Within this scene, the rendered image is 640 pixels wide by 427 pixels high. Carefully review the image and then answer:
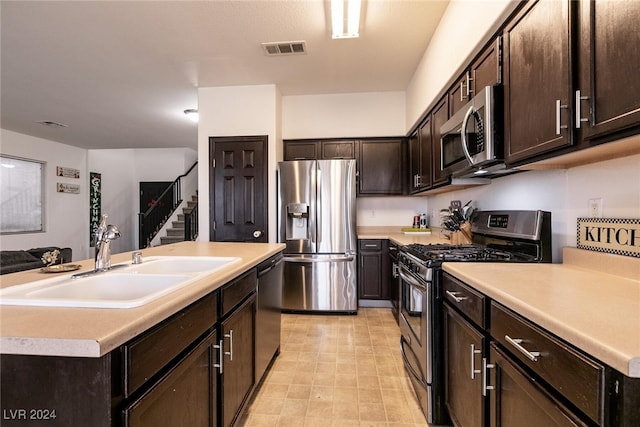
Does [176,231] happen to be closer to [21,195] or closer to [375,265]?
[21,195]

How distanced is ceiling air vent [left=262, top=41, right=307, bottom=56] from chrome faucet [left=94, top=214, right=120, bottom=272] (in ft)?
7.48

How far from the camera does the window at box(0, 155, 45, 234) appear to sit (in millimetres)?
5535

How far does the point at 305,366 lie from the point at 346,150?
2.72 meters

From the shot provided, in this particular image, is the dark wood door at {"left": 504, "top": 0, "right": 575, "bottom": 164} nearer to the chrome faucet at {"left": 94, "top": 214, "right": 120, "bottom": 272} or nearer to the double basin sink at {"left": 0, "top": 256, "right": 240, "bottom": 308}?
the double basin sink at {"left": 0, "top": 256, "right": 240, "bottom": 308}

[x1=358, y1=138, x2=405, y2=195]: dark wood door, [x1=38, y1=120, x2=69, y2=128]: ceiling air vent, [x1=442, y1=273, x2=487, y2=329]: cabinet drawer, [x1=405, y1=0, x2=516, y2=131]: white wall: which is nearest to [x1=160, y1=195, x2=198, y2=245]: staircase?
[x1=38, y1=120, x2=69, y2=128]: ceiling air vent

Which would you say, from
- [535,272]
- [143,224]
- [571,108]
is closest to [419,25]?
[571,108]

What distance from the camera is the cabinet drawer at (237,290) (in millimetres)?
1449

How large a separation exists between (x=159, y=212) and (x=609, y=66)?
920 cm

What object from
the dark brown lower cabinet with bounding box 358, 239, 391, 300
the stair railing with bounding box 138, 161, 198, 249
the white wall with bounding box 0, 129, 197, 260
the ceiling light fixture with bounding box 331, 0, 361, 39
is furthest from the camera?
the stair railing with bounding box 138, 161, 198, 249

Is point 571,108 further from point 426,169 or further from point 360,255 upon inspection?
point 360,255

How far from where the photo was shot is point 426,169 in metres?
3.24

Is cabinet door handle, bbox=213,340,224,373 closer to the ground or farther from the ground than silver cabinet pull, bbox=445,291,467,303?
closer to the ground

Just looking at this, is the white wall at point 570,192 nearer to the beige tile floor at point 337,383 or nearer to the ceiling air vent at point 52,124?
the beige tile floor at point 337,383

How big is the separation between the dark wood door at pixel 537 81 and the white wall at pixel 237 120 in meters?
2.72
